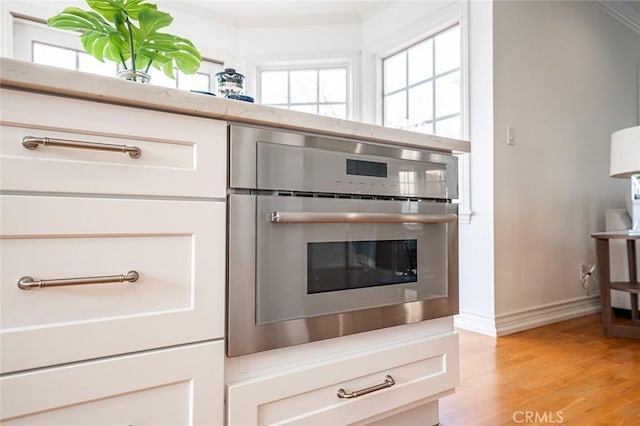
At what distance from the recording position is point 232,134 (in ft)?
2.73

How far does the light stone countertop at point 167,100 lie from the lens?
64 cm

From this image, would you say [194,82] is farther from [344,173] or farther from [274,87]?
[344,173]

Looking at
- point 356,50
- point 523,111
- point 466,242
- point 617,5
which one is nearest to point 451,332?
point 466,242

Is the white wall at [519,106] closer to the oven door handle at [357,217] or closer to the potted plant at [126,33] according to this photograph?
the oven door handle at [357,217]

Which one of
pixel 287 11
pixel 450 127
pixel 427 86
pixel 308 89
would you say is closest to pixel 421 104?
pixel 427 86

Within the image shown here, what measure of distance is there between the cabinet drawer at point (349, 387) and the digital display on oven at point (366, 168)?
1.52 ft

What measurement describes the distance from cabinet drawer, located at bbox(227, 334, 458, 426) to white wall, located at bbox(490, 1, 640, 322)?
1.38m

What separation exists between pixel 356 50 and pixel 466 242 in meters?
1.93

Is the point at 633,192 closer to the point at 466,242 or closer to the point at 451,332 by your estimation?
the point at 466,242

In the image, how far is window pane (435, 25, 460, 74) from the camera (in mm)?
2678

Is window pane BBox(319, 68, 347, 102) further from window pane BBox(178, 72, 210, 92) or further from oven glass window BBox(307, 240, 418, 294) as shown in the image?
oven glass window BBox(307, 240, 418, 294)

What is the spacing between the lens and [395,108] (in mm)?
3225

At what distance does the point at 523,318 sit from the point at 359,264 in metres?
1.90

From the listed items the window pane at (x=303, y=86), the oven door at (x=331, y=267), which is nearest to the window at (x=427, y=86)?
the window pane at (x=303, y=86)
